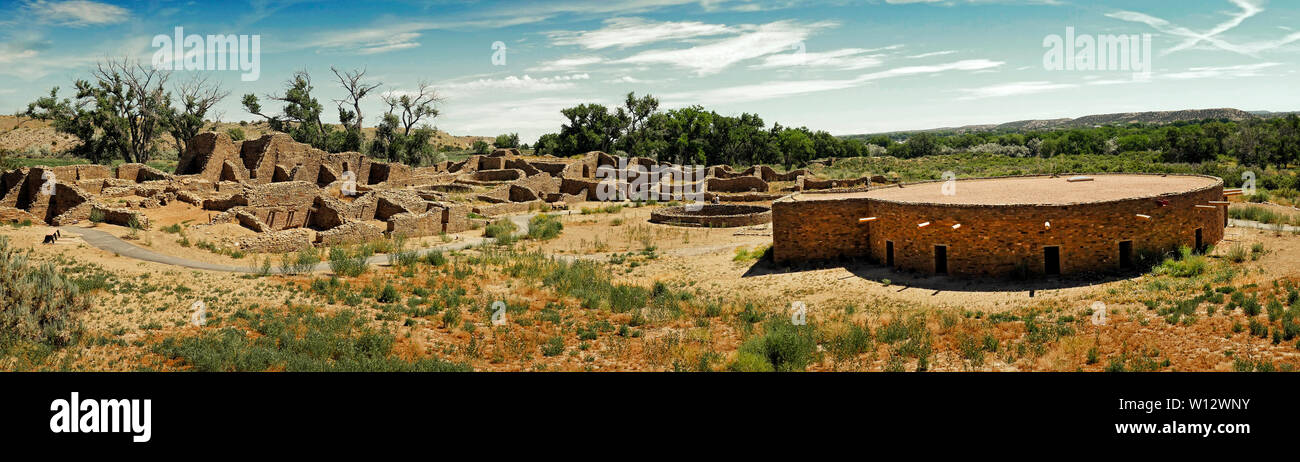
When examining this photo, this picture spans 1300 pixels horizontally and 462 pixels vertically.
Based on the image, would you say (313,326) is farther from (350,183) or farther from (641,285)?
(350,183)

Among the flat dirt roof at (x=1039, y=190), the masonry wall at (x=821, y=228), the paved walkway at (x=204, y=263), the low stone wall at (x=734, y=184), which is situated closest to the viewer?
the paved walkway at (x=204, y=263)

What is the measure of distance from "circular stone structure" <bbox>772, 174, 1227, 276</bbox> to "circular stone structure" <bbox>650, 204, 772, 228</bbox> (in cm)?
828

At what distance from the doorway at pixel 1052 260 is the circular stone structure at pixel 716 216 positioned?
1324 centimetres

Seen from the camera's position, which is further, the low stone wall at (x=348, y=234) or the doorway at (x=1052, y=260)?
the low stone wall at (x=348, y=234)

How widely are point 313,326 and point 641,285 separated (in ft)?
25.2

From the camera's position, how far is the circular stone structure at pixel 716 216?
93.7 feet

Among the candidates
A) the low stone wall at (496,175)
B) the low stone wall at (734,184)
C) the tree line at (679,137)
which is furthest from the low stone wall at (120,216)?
the tree line at (679,137)

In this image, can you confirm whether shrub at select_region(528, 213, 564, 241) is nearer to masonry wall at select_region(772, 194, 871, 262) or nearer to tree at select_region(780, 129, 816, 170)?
masonry wall at select_region(772, 194, 871, 262)

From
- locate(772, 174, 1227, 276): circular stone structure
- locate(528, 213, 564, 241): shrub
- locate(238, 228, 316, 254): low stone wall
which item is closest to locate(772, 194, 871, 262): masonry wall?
locate(772, 174, 1227, 276): circular stone structure

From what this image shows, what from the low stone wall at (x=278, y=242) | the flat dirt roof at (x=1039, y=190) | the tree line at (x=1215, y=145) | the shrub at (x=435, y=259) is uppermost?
the tree line at (x=1215, y=145)

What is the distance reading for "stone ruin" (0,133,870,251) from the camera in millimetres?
23109

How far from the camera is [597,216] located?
3338 centimetres

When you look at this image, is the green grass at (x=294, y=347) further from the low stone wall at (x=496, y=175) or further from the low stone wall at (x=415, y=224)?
the low stone wall at (x=496, y=175)
